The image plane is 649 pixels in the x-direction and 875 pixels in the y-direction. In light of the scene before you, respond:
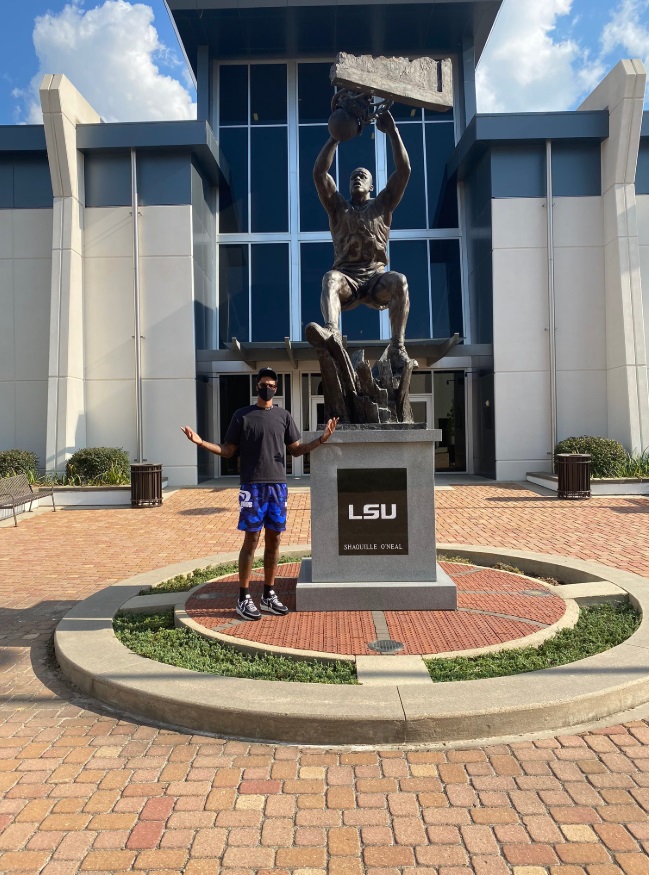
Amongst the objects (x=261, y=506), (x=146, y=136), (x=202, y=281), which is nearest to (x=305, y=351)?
(x=202, y=281)

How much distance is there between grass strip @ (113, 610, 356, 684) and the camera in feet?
13.1

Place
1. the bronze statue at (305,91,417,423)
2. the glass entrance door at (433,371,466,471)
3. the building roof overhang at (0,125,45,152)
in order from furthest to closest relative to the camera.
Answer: the glass entrance door at (433,371,466,471), the building roof overhang at (0,125,45,152), the bronze statue at (305,91,417,423)

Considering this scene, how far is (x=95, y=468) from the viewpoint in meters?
16.2

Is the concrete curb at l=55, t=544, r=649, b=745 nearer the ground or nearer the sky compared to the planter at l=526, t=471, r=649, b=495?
nearer the ground

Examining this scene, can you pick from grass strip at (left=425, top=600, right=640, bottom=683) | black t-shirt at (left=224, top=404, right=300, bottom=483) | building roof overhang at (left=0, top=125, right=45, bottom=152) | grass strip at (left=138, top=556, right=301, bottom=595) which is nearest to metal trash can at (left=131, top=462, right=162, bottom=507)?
grass strip at (left=138, top=556, right=301, bottom=595)

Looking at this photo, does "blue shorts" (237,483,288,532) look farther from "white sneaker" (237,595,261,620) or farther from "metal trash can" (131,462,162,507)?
"metal trash can" (131,462,162,507)

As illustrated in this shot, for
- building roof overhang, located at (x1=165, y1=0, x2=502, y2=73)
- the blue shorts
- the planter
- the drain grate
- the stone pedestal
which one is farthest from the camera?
building roof overhang, located at (x1=165, y1=0, x2=502, y2=73)

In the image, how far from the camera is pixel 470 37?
21922 mm

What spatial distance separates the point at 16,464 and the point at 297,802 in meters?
15.6

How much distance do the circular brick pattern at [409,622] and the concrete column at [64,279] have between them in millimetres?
12701

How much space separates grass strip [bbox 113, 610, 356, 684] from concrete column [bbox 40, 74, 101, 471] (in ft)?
43.9

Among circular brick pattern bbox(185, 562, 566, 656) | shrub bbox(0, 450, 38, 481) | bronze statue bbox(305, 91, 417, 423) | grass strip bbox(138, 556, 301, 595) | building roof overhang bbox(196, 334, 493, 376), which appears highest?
building roof overhang bbox(196, 334, 493, 376)

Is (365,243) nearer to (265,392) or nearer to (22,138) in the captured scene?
(265,392)

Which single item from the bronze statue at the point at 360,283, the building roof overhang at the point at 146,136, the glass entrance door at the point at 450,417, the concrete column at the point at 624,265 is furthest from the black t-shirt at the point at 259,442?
the glass entrance door at the point at 450,417
